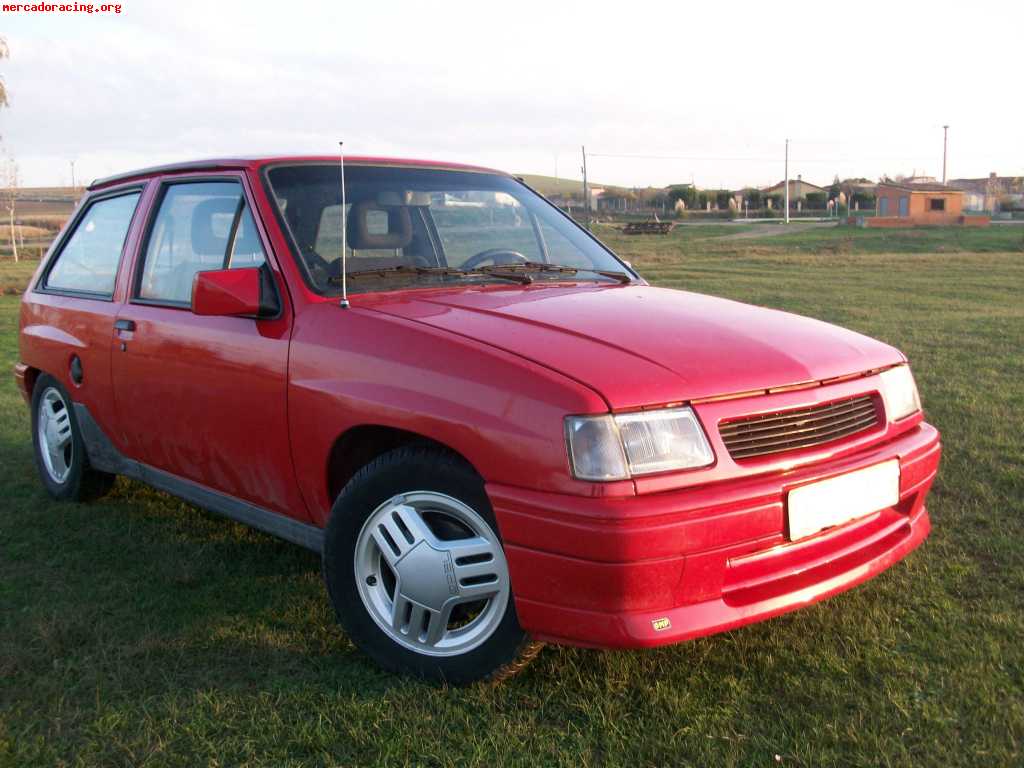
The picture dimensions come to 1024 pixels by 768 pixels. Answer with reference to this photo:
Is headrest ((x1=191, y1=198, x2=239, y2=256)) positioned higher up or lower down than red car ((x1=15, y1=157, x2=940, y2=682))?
higher up

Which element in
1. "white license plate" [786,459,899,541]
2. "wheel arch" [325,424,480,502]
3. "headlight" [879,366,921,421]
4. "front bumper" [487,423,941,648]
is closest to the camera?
"front bumper" [487,423,941,648]

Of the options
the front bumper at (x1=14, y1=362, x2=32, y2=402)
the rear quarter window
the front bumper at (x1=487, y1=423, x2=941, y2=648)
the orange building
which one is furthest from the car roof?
the orange building

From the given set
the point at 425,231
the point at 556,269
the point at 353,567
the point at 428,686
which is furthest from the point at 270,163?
the point at 428,686

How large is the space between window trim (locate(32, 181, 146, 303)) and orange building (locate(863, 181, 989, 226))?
54138 millimetres

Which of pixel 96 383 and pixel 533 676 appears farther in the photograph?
pixel 96 383

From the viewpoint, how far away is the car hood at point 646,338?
8.84 ft

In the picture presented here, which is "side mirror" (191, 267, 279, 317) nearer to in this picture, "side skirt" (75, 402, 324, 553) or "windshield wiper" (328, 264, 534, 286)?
"windshield wiper" (328, 264, 534, 286)

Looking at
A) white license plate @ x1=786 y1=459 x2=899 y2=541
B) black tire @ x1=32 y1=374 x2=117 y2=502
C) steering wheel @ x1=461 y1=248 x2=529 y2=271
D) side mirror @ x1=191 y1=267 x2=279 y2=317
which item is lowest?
black tire @ x1=32 y1=374 x2=117 y2=502

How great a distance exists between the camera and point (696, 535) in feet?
8.37

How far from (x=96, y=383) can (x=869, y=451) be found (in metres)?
3.24

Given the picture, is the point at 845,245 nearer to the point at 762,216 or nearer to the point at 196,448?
the point at 196,448

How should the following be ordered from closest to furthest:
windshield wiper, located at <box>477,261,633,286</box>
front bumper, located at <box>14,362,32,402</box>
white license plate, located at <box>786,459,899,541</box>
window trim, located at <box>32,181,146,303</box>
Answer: white license plate, located at <box>786,459,899,541</box> → windshield wiper, located at <box>477,261,633,286</box> → window trim, located at <box>32,181,146,303</box> → front bumper, located at <box>14,362,32,402</box>

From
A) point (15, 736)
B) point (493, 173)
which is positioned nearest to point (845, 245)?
point (493, 173)

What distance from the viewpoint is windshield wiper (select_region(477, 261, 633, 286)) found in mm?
3850
